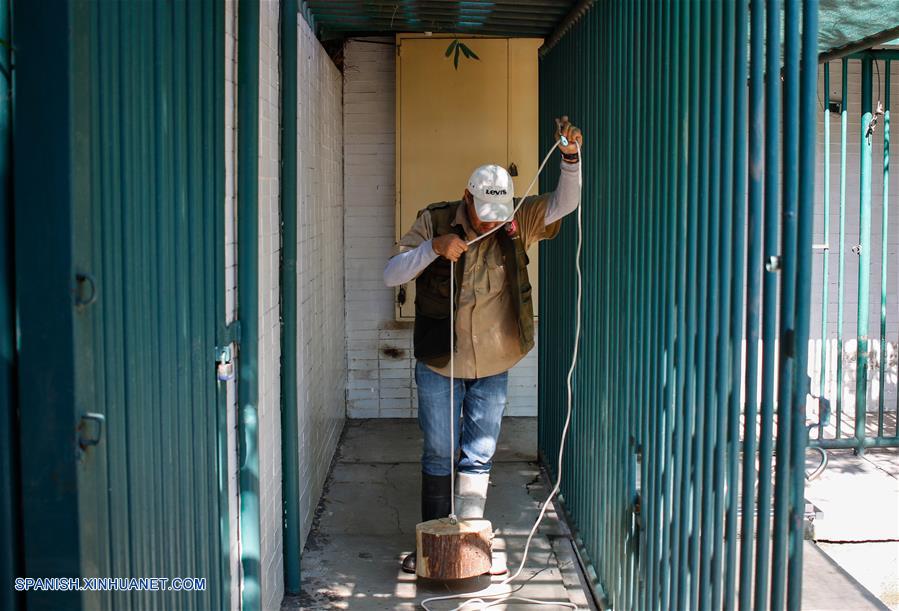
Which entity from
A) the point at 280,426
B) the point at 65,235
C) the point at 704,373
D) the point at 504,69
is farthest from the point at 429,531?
the point at 504,69

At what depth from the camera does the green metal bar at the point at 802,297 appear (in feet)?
9.45

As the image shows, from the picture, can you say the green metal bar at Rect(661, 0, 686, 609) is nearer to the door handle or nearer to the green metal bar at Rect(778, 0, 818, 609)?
the green metal bar at Rect(778, 0, 818, 609)

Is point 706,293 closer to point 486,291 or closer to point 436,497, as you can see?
point 486,291

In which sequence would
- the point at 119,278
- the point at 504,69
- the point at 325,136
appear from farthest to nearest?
the point at 504,69, the point at 325,136, the point at 119,278

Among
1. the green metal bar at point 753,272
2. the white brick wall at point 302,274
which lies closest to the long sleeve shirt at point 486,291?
the white brick wall at point 302,274

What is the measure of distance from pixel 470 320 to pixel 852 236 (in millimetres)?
4705

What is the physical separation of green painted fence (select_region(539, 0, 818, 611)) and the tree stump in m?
0.62

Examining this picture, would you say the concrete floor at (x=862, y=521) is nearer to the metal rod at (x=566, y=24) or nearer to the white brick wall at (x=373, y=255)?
the white brick wall at (x=373, y=255)

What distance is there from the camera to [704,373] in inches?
138

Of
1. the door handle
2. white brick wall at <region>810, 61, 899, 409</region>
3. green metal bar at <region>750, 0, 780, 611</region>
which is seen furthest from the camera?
white brick wall at <region>810, 61, 899, 409</region>

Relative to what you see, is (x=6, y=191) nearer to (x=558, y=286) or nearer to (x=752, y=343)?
(x=752, y=343)

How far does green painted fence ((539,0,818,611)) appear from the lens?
294 centimetres

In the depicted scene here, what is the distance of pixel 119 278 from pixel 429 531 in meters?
2.65

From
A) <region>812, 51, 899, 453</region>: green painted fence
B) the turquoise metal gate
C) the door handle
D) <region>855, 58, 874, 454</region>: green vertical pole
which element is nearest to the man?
the turquoise metal gate
